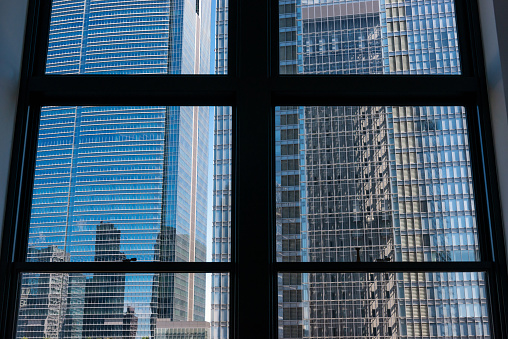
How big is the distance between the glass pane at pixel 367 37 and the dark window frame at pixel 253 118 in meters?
0.07

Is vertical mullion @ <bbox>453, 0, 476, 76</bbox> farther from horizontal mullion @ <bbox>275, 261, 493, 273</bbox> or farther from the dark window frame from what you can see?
horizontal mullion @ <bbox>275, 261, 493, 273</bbox>

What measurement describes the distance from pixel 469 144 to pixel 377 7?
2.67 feet

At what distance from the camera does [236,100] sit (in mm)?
2699

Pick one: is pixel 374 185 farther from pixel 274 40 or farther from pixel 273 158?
pixel 274 40

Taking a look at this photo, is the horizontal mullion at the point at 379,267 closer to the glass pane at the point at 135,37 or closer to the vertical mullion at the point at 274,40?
the vertical mullion at the point at 274,40

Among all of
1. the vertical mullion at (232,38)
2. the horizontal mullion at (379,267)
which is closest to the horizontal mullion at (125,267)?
the horizontal mullion at (379,267)

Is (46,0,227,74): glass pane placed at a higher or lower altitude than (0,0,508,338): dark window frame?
higher

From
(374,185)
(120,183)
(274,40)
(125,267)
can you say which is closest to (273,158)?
(374,185)

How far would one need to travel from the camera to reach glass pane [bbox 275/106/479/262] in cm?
257

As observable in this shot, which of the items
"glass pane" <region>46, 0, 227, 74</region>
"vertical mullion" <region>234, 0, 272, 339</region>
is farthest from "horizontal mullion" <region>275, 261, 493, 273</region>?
"glass pane" <region>46, 0, 227, 74</region>

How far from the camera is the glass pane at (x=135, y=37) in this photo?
2791 millimetres

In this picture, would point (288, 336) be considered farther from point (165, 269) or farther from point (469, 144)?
point (469, 144)

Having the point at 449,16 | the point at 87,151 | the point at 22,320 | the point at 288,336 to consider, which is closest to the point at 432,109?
the point at 449,16

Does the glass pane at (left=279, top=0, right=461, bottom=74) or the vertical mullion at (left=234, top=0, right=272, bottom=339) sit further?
the glass pane at (left=279, top=0, right=461, bottom=74)
